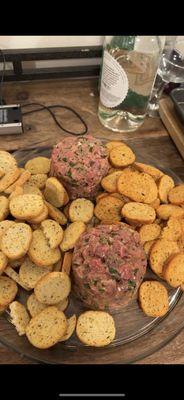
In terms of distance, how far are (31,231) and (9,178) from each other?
0.41 feet

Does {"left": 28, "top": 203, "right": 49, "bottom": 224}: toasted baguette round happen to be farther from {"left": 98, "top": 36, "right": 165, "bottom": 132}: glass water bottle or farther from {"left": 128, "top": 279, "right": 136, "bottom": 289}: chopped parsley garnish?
{"left": 98, "top": 36, "right": 165, "bottom": 132}: glass water bottle

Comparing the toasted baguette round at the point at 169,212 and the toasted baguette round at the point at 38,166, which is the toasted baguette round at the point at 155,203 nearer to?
the toasted baguette round at the point at 169,212

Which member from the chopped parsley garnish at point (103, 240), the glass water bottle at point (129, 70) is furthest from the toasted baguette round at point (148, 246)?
the glass water bottle at point (129, 70)

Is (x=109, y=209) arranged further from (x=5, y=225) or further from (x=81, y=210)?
(x=5, y=225)

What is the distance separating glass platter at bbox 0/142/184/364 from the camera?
20.6 inches

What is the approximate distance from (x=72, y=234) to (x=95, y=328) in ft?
0.51

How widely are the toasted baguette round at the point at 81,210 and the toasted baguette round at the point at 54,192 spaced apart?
23 millimetres

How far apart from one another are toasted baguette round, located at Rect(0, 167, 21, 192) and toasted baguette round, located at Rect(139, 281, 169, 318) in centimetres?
30

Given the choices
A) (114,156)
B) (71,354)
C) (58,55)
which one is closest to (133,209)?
(114,156)

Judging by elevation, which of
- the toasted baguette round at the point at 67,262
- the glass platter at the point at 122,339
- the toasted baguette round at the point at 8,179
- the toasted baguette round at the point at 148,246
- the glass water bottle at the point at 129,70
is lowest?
the glass platter at the point at 122,339

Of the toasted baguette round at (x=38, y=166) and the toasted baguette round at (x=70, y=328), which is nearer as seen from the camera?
the toasted baguette round at (x=70, y=328)

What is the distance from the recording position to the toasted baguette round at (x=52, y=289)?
53 centimetres

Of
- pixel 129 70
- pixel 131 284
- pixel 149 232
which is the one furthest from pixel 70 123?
pixel 131 284

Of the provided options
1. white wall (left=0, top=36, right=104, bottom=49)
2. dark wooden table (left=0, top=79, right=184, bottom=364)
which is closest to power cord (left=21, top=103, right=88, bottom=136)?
dark wooden table (left=0, top=79, right=184, bottom=364)
